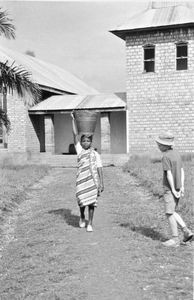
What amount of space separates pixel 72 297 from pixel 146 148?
59.3 feet

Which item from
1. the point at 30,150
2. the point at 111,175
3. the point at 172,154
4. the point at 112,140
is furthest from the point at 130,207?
the point at 112,140

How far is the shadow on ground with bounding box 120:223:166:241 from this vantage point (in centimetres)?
719

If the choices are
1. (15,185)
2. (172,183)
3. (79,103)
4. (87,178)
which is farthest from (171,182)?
(79,103)

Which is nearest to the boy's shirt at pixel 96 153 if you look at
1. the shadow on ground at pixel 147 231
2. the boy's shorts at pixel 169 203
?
the shadow on ground at pixel 147 231

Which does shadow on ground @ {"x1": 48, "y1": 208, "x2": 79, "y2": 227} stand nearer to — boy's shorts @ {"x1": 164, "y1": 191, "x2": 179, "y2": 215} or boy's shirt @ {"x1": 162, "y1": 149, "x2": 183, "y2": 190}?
boy's shorts @ {"x1": 164, "y1": 191, "x2": 179, "y2": 215}

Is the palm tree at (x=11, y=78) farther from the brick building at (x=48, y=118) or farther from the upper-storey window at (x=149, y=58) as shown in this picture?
the upper-storey window at (x=149, y=58)

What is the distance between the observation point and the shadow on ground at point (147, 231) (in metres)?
7.19

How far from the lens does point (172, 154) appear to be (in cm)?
660

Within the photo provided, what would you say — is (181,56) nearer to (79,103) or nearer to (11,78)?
(79,103)

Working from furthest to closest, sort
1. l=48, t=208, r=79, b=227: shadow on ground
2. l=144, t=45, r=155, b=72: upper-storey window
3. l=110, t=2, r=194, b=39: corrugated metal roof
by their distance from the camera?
l=144, t=45, r=155, b=72: upper-storey window < l=110, t=2, r=194, b=39: corrugated metal roof < l=48, t=208, r=79, b=227: shadow on ground

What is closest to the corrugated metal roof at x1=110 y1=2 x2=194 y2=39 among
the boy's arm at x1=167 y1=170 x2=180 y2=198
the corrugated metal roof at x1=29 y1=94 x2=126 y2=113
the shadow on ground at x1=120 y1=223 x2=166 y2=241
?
the corrugated metal roof at x1=29 y1=94 x2=126 y2=113

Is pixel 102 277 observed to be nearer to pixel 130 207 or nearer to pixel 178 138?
pixel 130 207

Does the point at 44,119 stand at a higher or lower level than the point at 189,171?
higher

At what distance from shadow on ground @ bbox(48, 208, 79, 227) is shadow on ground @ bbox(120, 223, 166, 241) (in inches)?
36.7
